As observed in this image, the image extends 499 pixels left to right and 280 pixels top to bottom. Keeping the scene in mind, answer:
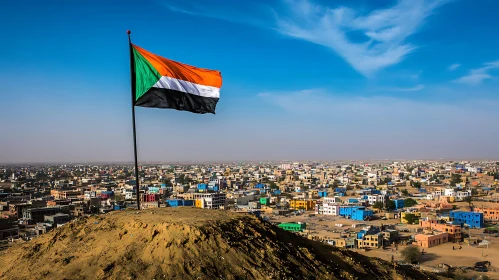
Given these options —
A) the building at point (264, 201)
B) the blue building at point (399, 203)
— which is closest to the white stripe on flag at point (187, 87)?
the building at point (264, 201)

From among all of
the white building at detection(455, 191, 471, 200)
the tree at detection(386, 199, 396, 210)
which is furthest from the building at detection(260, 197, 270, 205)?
the white building at detection(455, 191, 471, 200)

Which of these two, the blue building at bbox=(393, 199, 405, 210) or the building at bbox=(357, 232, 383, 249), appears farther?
the blue building at bbox=(393, 199, 405, 210)

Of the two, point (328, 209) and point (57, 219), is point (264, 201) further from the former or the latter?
point (57, 219)

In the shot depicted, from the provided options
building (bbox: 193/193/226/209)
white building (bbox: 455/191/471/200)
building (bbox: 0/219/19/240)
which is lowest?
white building (bbox: 455/191/471/200)

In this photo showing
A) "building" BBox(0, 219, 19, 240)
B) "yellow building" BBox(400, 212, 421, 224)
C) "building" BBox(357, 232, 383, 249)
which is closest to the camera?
"building" BBox(0, 219, 19, 240)

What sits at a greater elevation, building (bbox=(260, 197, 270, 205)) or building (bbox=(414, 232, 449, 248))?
building (bbox=(260, 197, 270, 205))

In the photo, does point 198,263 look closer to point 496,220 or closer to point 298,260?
point 298,260

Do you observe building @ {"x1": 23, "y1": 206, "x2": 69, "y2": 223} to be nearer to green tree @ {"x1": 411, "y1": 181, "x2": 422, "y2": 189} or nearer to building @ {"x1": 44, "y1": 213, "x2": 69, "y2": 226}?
building @ {"x1": 44, "y1": 213, "x2": 69, "y2": 226}
